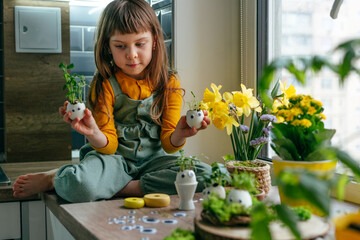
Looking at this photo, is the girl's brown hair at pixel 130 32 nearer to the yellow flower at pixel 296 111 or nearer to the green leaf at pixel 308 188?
the yellow flower at pixel 296 111

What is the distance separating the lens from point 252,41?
1.85 meters

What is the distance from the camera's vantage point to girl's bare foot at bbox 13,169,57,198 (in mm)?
1444

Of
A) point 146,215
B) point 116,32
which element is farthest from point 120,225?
point 116,32

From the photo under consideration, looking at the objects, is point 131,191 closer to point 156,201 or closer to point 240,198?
point 156,201

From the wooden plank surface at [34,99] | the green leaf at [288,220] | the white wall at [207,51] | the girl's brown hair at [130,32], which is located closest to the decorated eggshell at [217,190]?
the green leaf at [288,220]

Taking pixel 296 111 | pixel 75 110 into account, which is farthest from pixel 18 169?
pixel 296 111

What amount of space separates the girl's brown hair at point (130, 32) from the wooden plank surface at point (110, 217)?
1.41ft

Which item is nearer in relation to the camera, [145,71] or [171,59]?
[145,71]

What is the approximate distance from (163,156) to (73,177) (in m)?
0.32

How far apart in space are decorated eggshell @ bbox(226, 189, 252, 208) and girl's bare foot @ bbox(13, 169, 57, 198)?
778 mm

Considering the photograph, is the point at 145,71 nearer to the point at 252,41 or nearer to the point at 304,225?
the point at 252,41

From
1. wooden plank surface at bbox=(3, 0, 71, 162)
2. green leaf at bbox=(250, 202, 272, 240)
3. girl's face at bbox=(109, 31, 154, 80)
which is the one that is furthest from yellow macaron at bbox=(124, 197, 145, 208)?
wooden plank surface at bbox=(3, 0, 71, 162)

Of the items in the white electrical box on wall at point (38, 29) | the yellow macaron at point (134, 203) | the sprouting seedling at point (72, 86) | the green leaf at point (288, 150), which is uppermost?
the white electrical box on wall at point (38, 29)

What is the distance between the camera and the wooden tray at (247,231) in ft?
2.52
